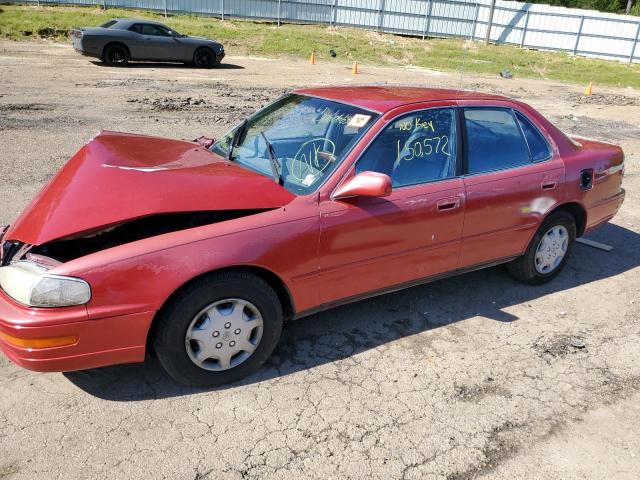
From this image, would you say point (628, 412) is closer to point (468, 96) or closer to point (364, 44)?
point (468, 96)

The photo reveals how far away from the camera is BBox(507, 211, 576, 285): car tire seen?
15.1 ft

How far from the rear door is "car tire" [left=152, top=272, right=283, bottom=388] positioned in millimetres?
1650

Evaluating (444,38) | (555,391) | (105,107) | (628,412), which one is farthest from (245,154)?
(444,38)

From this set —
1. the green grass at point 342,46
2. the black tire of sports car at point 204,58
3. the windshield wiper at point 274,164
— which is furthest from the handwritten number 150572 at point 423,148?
the green grass at point 342,46

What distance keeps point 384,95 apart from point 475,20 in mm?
33912

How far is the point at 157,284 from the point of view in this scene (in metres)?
2.83

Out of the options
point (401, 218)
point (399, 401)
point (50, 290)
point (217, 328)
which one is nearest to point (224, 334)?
point (217, 328)

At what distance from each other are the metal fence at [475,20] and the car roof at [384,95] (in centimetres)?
2726

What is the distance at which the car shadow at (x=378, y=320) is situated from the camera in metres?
3.26

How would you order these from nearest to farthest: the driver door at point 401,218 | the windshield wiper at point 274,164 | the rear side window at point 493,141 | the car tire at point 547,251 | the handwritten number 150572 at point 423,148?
the driver door at point 401,218 → the windshield wiper at point 274,164 → the handwritten number 150572 at point 423,148 → the rear side window at point 493,141 → the car tire at point 547,251

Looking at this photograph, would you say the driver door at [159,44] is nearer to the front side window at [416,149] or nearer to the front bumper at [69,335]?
the front side window at [416,149]

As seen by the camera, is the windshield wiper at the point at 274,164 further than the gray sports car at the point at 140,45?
No

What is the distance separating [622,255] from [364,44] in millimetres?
25376

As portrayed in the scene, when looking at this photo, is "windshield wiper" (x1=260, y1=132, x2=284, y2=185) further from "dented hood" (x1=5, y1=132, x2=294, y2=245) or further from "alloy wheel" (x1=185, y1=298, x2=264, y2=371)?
"alloy wheel" (x1=185, y1=298, x2=264, y2=371)
